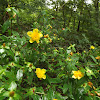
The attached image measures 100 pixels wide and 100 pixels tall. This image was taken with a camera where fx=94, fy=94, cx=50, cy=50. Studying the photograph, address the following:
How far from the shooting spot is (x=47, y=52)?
1.52 metres

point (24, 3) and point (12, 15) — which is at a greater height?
point (24, 3)

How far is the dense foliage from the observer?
71cm

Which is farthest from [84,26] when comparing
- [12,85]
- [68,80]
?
[12,85]

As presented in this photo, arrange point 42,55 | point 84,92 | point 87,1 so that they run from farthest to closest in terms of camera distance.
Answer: point 87,1 < point 42,55 < point 84,92

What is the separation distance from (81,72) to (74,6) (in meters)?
3.12

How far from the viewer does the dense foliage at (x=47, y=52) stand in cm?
71

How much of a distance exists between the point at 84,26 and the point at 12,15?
2.87m

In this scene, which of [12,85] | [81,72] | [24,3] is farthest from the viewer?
[24,3]

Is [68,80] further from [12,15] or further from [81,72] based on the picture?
[12,15]

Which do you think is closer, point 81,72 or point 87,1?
point 81,72

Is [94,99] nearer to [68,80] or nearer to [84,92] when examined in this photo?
[84,92]

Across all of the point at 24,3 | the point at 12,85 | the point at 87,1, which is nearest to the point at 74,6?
the point at 87,1

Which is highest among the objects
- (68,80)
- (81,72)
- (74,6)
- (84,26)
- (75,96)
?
(74,6)

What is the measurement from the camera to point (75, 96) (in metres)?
0.86
